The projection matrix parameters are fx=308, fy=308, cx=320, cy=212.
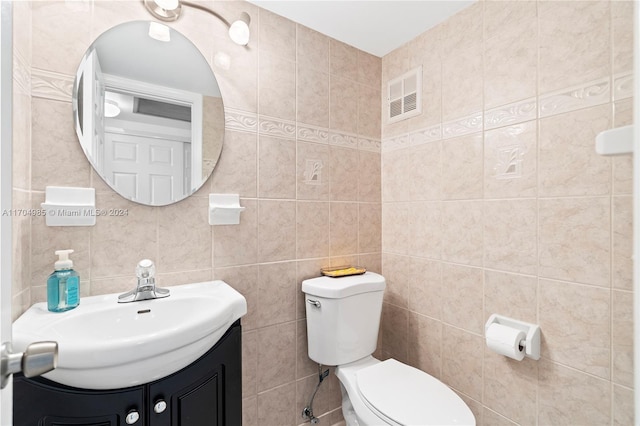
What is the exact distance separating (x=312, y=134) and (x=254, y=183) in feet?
1.37

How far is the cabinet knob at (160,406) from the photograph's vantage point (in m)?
0.83

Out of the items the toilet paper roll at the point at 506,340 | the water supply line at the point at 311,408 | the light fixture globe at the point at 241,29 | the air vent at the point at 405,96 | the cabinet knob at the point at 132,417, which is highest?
the light fixture globe at the point at 241,29

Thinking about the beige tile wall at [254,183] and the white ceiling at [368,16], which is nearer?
the beige tile wall at [254,183]

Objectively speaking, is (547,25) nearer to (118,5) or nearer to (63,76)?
(118,5)

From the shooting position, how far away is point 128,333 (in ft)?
3.27

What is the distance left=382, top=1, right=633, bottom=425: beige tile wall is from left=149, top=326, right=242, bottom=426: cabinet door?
1023 mm

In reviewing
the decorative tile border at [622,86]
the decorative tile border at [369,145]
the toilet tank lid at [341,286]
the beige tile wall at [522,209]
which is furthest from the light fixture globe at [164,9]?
the decorative tile border at [622,86]

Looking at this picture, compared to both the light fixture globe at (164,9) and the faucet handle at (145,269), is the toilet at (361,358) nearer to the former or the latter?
the faucet handle at (145,269)

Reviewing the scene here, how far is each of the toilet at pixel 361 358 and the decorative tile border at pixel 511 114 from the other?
877 mm

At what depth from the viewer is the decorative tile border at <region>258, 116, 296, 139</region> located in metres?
1.45

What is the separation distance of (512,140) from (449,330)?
91cm

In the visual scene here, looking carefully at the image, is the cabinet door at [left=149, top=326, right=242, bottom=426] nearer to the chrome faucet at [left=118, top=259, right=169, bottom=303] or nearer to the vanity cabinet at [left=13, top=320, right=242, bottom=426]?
the vanity cabinet at [left=13, top=320, right=242, bottom=426]

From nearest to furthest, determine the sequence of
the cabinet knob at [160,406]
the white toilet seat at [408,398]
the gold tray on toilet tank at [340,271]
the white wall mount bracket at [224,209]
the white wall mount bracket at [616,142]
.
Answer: the white wall mount bracket at [616,142], the cabinet knob at [160,406], the white toilet seat at [408,398], the white wall mount bracket at [224,209], the gold tray on toilet tank at [340,271]

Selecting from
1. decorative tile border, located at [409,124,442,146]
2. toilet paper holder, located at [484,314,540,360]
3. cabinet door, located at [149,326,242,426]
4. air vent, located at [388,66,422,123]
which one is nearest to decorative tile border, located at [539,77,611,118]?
decorative tile border, located at [409,124,442,146]
